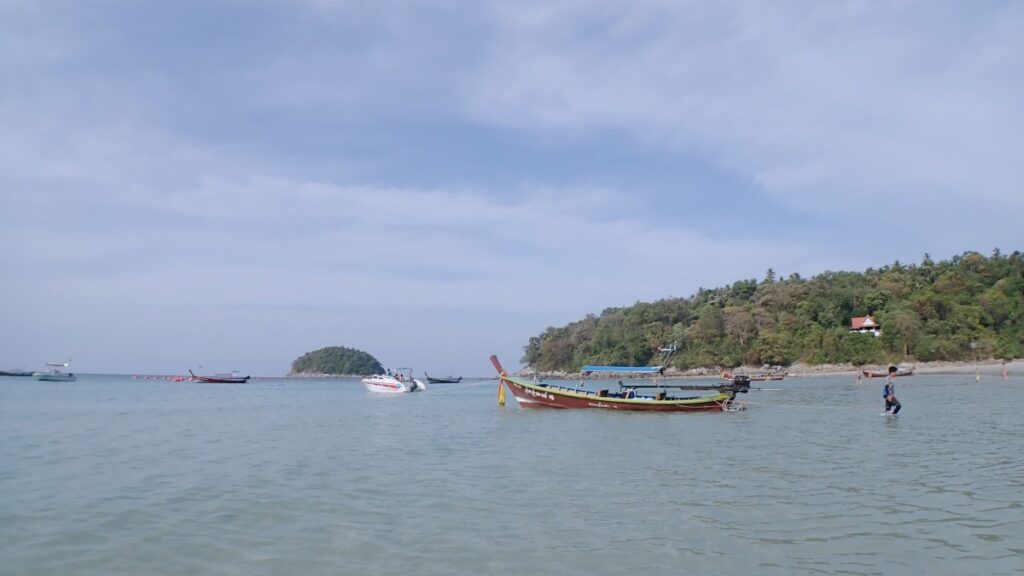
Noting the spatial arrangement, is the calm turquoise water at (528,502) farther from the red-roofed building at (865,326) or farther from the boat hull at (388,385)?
the red-roofed building at (865,326)

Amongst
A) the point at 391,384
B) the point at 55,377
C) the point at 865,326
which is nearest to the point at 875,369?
the point at 865,326

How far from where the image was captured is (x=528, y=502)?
1166 cm

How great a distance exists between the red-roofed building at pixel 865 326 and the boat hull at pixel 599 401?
76.9 meters

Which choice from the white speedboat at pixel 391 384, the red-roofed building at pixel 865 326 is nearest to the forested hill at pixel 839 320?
the red-roofed building at pixel 865 326

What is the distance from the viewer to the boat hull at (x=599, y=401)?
31359mm

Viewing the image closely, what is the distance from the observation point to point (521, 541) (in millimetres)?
9094

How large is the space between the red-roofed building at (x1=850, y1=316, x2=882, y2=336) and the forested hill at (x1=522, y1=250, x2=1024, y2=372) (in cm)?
103

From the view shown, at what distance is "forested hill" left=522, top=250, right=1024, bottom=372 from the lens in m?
89.5

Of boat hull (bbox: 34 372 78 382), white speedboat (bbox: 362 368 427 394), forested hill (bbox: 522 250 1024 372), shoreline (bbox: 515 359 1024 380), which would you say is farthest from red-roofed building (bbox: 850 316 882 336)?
boat hull (bbox: 34 372 78 382)

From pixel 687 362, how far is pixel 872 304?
32.0 meters

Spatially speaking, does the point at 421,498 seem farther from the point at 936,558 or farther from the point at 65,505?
the point at 936,558

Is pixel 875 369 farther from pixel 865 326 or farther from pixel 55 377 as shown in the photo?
pixel 55 377

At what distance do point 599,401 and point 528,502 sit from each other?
21679 mm

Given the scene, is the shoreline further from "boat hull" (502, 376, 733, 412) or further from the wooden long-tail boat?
"boat hull" (502, 376, 733, 412)
